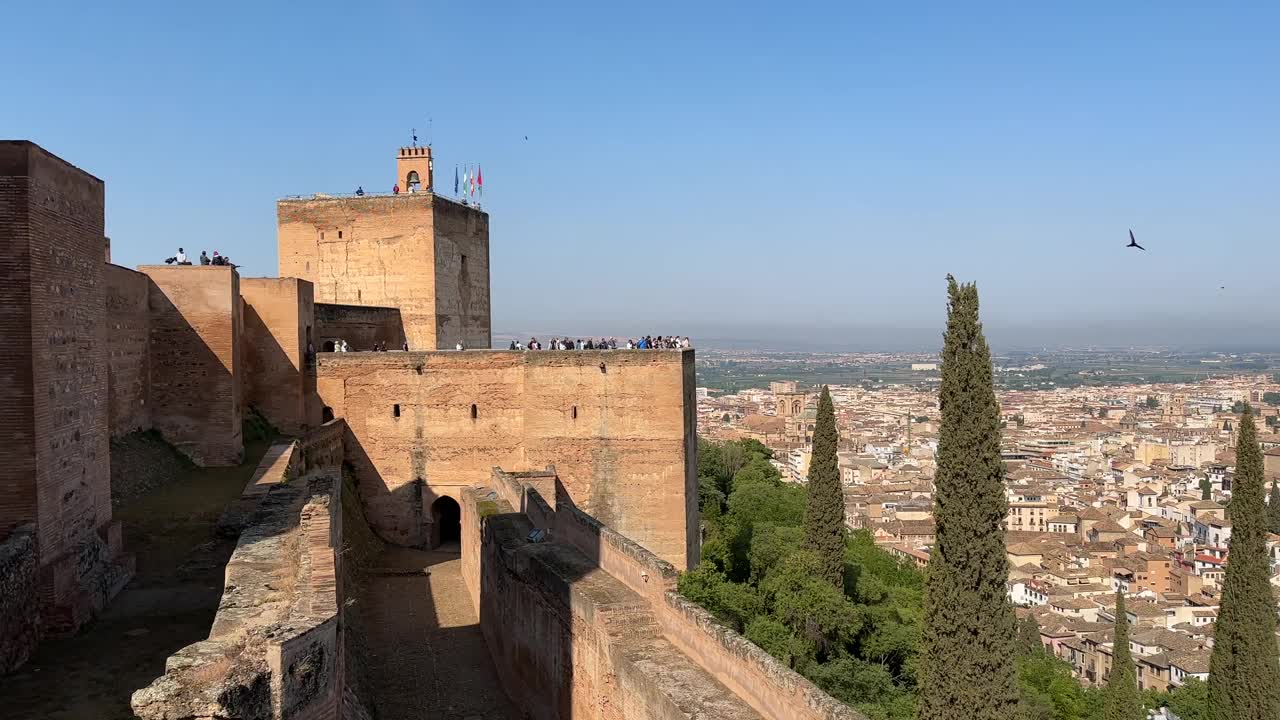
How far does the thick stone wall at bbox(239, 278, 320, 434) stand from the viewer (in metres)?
20.0

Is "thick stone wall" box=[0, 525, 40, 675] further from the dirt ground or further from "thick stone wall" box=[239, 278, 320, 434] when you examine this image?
"thick stone wall" box=[239, 278, 320, 434]

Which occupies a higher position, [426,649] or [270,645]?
[270,645]

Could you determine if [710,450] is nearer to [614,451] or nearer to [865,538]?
[865,538]

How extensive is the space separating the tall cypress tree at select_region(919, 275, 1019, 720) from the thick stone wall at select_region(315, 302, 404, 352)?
46.6ft

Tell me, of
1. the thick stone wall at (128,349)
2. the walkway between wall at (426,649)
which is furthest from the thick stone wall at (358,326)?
the walkway between wall at (426,649)

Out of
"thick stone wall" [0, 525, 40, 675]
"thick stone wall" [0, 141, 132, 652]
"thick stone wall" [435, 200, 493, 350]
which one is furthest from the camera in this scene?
"thick stone wall" [435, 200, 493, 350]

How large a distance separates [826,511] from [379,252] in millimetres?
12817

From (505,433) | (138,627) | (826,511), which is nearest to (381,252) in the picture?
(505,433)

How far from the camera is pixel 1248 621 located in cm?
2047

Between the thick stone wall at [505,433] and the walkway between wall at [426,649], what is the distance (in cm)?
246

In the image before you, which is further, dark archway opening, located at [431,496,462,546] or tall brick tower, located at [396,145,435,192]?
tall brick tower, located at [396,145,435,192]

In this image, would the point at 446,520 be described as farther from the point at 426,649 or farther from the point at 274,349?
the point at 426,649

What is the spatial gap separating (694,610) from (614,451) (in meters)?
10.6

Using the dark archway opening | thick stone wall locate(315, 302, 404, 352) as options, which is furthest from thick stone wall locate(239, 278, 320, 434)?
→ the dark archway opening
